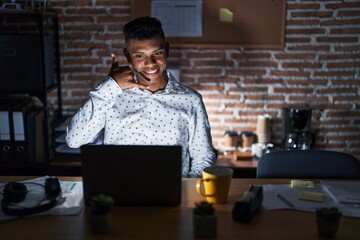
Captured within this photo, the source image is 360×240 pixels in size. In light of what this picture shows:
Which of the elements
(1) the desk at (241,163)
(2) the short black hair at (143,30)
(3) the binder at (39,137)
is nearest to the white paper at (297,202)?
(2) the short black hair at (143,30)

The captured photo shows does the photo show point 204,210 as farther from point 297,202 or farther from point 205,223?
point 297,202

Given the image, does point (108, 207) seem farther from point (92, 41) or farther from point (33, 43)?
point (92, 41)

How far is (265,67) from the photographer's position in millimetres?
3424

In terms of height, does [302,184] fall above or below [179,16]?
below

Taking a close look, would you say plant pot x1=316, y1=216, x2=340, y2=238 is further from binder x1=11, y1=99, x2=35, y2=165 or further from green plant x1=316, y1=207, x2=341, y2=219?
binder x1=11, y1=99, x2=35, y2=165

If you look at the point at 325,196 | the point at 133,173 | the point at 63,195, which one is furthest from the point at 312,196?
the point at 63,195

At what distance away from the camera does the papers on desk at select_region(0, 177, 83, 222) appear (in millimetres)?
1644

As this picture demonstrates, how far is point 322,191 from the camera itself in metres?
1.84

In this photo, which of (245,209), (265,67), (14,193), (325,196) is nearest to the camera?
(245,209)

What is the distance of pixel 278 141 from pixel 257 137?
17cm

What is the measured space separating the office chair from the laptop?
65 cm

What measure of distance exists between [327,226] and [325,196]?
13.2 inches

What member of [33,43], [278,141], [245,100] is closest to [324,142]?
[278,141]

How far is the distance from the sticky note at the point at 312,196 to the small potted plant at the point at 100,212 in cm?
67
